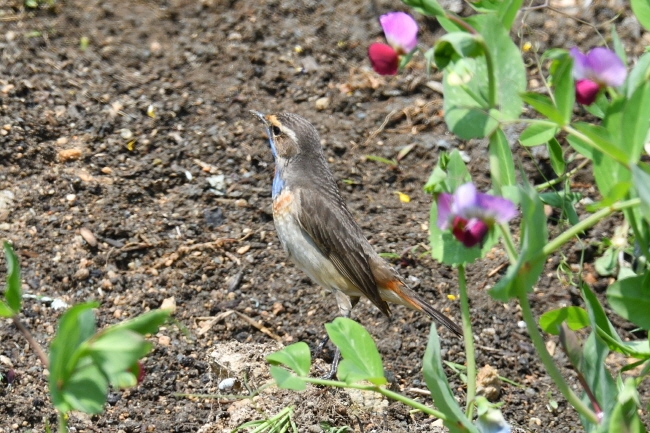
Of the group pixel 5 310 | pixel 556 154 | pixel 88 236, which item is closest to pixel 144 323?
pixel 5 310

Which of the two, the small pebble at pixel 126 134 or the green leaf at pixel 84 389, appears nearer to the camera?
the green leaf at pixel 84 389

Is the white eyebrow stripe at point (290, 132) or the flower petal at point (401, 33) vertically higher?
the flower petal at point (401, 33)

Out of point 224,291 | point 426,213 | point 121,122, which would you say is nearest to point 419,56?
point 426,213

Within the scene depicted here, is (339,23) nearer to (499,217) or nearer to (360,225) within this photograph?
(360,225)

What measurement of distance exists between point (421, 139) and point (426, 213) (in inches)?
30.1

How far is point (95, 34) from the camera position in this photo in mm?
6988

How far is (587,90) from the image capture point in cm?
249

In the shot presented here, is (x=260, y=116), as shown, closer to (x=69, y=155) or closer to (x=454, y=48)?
(x=69, y=155)

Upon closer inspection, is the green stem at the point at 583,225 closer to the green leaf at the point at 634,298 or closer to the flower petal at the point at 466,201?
the flower petal at the point at 466,201

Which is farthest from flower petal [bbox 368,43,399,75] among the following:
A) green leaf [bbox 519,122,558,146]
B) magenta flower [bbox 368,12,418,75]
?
green leaf [bbox 519,122,558,146]

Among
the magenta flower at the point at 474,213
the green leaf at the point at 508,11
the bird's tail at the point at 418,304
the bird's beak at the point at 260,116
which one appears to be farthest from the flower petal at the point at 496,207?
the bird's beak at the point at 260,116

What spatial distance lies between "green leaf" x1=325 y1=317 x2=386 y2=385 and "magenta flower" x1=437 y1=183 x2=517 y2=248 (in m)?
0.49

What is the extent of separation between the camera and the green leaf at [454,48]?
2.31 meters

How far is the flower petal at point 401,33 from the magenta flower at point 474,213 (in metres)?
0.47
